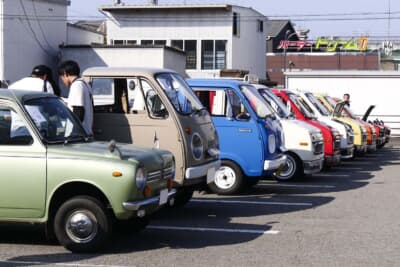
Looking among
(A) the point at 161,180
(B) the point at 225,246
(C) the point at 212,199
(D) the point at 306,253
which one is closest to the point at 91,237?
(A) the point at 161,180

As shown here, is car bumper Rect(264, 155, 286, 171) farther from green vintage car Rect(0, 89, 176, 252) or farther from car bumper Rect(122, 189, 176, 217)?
green vintage car Rect(0, 89, 176, 252)

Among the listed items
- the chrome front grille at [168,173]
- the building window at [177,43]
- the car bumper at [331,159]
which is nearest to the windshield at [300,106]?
the car bumper at [331,159]

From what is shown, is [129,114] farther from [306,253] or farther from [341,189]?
[341,189]

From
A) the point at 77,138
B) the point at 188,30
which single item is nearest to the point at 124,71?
the point at 77,138

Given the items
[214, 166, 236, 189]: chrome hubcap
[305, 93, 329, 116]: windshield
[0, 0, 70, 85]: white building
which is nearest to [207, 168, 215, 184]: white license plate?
[214, 166, 236, 189]: chrome hubcap

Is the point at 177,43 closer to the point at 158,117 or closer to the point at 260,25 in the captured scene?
the point at 260,25

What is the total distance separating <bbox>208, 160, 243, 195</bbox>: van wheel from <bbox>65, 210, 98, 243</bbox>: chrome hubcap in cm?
488

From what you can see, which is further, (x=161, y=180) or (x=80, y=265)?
(x=161, y=180)

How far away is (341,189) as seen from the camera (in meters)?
14.3

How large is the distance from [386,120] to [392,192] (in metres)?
21.6

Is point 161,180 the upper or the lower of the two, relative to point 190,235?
upper

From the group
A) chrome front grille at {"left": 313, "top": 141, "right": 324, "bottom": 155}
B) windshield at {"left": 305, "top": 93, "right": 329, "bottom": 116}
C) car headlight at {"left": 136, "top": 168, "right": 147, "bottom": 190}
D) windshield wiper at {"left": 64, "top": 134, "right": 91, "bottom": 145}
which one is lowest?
car headlight at {"left": 136, "top": 168, "right": 147, "bottom": 190}

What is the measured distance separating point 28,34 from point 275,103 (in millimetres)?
28258

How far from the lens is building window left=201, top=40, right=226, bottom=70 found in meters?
49.8
